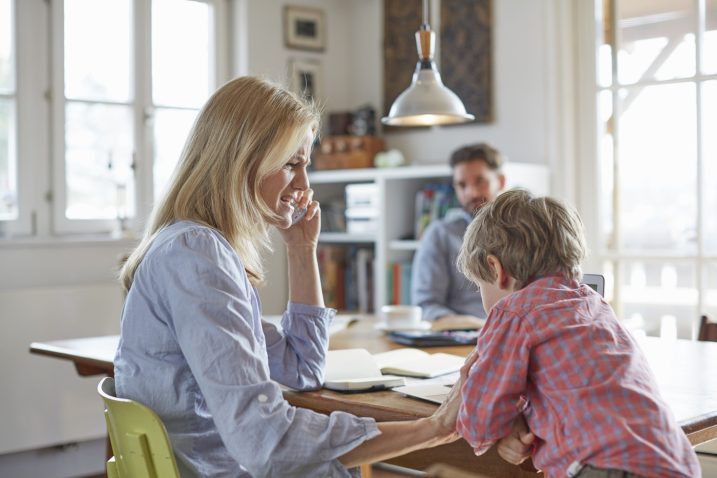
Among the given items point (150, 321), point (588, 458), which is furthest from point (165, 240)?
point (588, 458)

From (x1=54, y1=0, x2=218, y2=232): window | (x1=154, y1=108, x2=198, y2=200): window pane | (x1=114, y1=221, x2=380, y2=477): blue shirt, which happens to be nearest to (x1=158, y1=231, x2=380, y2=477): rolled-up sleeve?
(x1=114, y1=221, x2=380, y2=477): blue shirt

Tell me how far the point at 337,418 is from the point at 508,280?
393 millimetres

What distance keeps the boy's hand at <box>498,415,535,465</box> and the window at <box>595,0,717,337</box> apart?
8.14 ft

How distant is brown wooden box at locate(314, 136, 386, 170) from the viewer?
453 centimetres

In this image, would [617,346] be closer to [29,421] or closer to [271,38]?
[29,421]

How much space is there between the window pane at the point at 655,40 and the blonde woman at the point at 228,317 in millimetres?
2514

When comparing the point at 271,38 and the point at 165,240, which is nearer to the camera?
the point at 165,240

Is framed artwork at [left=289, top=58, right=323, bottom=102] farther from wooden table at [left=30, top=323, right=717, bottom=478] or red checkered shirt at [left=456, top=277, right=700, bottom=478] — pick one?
red checkered shirt at [left=456, top=277, right=700, bottom=478]

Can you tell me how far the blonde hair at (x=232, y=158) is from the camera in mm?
1610

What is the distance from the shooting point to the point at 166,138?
4328 millimetres

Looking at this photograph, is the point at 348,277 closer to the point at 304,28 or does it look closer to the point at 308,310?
the point at 304,28

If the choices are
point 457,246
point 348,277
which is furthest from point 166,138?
point 457,246

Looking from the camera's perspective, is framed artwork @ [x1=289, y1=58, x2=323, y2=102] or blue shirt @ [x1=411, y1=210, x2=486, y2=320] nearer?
blue shirt @ [x1=411, y1=210, x2=486, y2=320]

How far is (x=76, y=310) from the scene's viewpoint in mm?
3777
